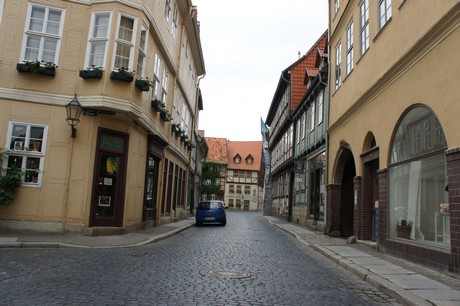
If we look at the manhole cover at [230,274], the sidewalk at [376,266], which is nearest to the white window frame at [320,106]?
the sidewalk at [376,266]

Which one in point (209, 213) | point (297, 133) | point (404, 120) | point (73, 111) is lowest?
point (209, 213)

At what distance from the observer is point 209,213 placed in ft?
82.0

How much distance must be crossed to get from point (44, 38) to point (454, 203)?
492 inches

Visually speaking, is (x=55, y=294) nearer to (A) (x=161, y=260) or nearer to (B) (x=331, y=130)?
(A) (x=161, y=260)

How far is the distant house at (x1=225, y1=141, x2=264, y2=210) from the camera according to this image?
9125 cm

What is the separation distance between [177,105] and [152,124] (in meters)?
7.31

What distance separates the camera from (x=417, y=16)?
32.5 ft

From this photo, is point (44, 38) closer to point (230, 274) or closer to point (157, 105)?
point (157, 105)

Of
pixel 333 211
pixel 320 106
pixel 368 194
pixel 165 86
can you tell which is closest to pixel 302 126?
pixel 320 106

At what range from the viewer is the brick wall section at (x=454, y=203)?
305 inches

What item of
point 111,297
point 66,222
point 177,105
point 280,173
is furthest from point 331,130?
point 280,173

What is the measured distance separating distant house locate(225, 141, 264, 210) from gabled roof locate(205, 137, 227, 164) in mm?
2330

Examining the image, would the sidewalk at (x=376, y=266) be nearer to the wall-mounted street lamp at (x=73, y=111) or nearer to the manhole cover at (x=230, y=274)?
the manhole cover at (x=230, y=274)

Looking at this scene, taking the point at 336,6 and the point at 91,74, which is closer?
the point at 91,74
